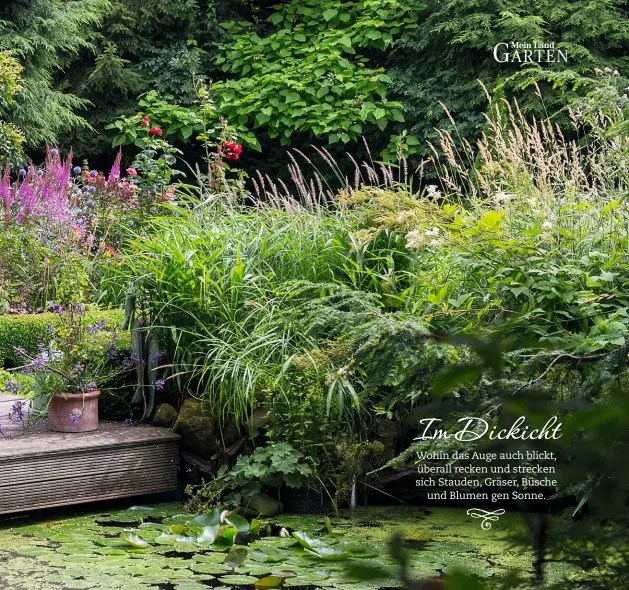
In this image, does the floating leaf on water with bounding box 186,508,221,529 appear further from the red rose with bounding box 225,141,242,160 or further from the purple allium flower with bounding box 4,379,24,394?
the red rose with bounding box 225,141,242,160

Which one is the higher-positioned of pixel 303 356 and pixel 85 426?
pixel 303 356

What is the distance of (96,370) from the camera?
166 inches

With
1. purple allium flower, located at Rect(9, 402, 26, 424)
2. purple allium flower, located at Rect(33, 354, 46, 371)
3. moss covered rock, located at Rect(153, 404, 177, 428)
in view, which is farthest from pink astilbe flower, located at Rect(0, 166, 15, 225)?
moss covered rock, located at Rect(153, 404, 177, 428)

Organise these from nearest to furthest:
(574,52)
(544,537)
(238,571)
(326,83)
A: (544,537), (238,571), (574,52), (326,83)

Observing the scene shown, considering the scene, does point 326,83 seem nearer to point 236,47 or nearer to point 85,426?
point 236,47

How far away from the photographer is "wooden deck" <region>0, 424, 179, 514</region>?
12.1 ft

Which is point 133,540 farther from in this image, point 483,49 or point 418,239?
point 483,49

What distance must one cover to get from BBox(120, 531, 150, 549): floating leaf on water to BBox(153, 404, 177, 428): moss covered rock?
978 millimetres

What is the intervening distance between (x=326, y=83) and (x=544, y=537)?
1173 centimetres

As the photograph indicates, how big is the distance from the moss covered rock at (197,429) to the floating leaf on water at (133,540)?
738 mm

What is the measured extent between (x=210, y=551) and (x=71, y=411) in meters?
1.19

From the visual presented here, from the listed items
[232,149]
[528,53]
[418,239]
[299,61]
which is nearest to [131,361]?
[418,239]

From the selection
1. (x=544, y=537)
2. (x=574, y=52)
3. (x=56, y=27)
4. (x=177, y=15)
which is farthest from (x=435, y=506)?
(x=177, y=15)

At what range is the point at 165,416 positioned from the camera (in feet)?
14.1
